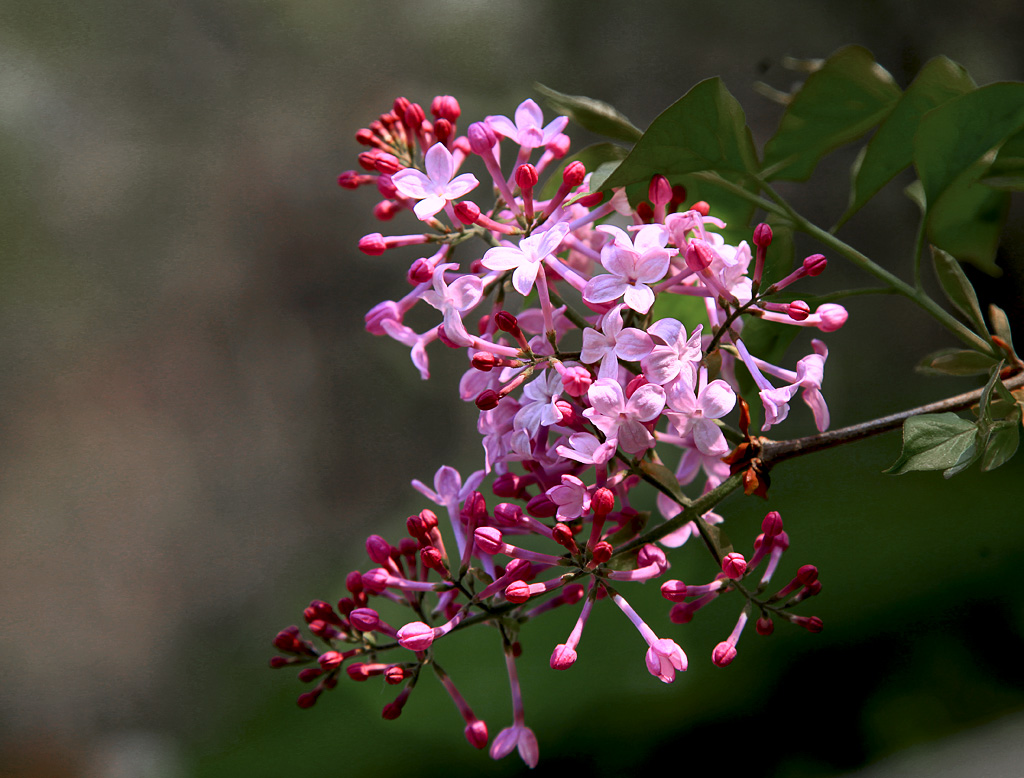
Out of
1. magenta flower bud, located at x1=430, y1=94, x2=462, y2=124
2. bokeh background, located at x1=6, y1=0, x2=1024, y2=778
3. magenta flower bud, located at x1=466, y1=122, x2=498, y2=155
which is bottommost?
bokeh background, located at x1=6, y1=0, x2=1024, y2=778

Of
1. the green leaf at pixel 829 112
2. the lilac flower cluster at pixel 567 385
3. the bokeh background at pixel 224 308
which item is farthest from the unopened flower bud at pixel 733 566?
the bokeh background at pixel 224 308

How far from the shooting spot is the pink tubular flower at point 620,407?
0.25 m

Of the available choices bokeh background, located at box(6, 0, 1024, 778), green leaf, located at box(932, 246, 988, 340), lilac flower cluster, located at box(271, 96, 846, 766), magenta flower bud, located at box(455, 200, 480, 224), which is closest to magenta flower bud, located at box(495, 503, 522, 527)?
lilac flower cluster, located at box(271, 96, 846, 766)

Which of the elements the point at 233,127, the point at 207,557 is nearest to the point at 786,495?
the point at 207,557

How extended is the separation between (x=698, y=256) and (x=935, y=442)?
0.11m

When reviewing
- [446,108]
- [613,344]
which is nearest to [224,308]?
[446,108]

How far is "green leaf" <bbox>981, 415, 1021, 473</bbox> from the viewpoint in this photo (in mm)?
277

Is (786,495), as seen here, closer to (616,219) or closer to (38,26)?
(616,219)

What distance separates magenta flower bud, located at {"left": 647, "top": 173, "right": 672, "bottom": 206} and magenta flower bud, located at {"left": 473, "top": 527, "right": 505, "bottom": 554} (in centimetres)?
14

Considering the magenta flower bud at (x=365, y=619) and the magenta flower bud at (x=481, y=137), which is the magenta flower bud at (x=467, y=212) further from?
the magenta flower bud at (x=365, y=619)

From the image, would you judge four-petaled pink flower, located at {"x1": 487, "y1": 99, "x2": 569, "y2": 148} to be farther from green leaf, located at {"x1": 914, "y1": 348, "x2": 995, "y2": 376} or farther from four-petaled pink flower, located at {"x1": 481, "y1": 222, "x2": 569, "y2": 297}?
green leaf, located at {"x1": 914, "y1": 348, "x2": 995, "y2": 376}

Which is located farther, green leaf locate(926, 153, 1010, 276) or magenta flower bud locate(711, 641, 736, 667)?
green leaf locate(926, 153, 1010, 276)

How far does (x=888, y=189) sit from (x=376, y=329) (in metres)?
1.65

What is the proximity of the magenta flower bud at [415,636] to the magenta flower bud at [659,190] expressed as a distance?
187 mm
